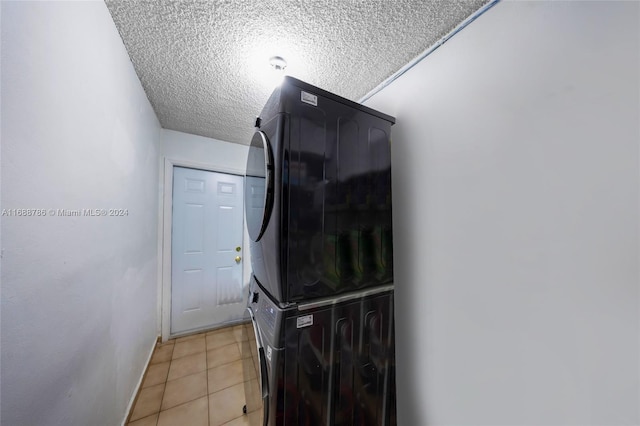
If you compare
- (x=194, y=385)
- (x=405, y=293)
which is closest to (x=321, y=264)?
(x=405, y=293)

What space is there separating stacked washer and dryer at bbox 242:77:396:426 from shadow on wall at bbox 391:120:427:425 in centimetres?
14

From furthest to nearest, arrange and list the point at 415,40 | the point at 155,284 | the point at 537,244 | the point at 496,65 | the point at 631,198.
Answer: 1. the point at 155,284
2. the point at 415,40
3. the point at 496,65
4. the point at 537,244
5. the point at 631,198

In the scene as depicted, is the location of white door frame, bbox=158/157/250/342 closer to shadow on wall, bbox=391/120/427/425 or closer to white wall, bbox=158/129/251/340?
white wall, bbox=158/129/251/340

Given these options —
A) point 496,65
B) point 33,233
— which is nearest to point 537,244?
Answer: point 496,65

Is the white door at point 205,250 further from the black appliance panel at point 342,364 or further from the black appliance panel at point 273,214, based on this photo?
the black appliance panel at point 342,364

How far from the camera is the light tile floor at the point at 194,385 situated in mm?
1468

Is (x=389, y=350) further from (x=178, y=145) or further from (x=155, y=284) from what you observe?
(x=178, y=145)

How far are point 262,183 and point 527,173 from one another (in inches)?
41.9

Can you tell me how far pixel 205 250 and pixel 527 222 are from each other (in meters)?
2.85

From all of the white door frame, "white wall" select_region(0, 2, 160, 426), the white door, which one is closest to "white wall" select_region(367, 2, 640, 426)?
"white wall" select_region(0, 2, 160, 426)

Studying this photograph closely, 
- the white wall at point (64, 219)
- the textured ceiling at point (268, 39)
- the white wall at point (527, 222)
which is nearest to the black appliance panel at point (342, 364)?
the white wall at point (527, 222)

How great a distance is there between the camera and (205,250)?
8.64 ft

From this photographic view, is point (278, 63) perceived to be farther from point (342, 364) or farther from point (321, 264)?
point (342, 364)

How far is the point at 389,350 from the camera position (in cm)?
114
